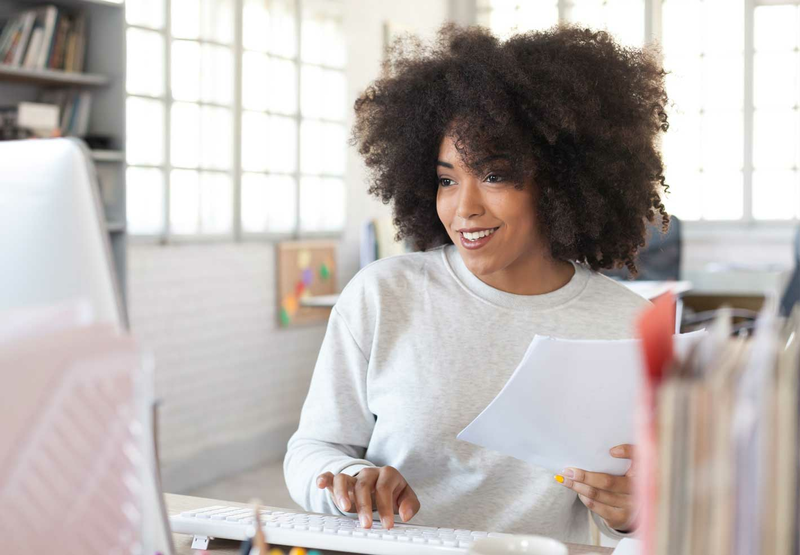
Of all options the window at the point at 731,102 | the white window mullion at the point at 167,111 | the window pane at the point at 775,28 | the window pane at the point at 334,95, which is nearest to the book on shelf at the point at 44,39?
the white window mullion at the point at 167,111

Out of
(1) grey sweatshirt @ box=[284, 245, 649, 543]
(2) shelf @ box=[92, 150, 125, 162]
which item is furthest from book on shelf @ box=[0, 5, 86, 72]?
(1) grey sweatshirt @ box=[284, 245, 649, 543]

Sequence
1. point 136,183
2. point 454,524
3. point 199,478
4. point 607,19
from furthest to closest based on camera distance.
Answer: point 607,19 → point 199,478 → point 136,183 → point 454,524

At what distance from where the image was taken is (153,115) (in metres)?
3.76

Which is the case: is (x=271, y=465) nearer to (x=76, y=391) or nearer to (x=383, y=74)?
(x=383, y=74)

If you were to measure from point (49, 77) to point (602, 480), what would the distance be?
107 inches

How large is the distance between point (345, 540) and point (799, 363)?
58cm

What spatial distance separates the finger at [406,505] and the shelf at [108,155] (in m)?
2.56

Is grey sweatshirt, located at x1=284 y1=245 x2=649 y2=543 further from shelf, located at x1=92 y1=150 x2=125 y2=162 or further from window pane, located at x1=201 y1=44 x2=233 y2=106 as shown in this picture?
window pane, located at x1=201 y1=44 x2=233 y2=106

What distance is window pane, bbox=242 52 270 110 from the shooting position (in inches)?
169

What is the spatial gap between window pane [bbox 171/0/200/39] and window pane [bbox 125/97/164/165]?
1.17 ft

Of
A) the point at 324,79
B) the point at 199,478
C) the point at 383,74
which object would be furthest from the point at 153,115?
the point at 383,74

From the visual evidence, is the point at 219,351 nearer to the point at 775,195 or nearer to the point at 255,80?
the point at 255,80

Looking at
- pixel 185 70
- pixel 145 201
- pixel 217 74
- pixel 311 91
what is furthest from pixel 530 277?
pixel 311 91

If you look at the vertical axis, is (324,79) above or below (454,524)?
above
